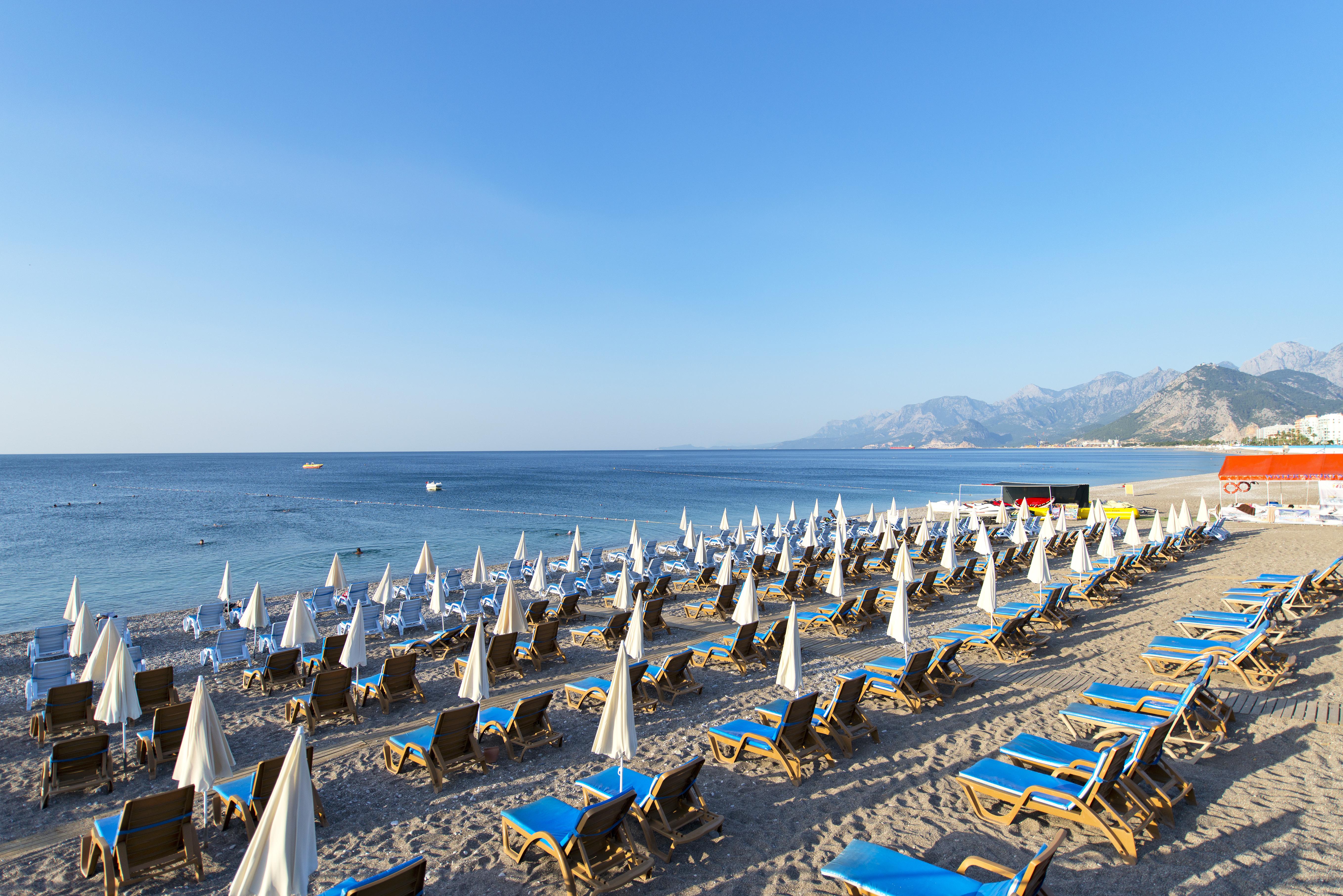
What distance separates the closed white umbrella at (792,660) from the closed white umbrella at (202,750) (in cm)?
462

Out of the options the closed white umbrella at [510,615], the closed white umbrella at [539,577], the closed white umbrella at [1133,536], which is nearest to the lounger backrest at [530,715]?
the closed white umbrella at [510,615]

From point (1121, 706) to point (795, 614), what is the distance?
362 cm

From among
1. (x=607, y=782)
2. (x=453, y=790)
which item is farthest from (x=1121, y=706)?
(x=453, y=790)

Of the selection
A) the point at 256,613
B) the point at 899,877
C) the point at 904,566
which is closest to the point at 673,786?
the point at 899,877

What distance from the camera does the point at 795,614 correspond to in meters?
6.29

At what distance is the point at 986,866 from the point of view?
3936 millimetres

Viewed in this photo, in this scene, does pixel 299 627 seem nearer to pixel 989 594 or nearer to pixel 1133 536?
pixel 989 594

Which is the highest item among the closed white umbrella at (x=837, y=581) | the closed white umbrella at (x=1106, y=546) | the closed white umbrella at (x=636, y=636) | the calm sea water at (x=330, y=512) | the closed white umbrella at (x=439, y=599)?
the closed white umbrella at (x=636, y=636)

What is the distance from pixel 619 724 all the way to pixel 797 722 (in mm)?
1938

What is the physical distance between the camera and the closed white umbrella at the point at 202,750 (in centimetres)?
469

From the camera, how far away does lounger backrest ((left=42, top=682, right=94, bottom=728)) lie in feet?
23.2

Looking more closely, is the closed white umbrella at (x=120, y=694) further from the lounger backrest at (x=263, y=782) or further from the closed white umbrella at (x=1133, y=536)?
the closed white umbrella at (x=1133, y=536)

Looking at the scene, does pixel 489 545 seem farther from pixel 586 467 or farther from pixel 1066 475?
pixel 586 467

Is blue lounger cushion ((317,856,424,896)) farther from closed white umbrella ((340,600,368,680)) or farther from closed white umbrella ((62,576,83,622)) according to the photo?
closed white umbrella ((62,576,83,622))
